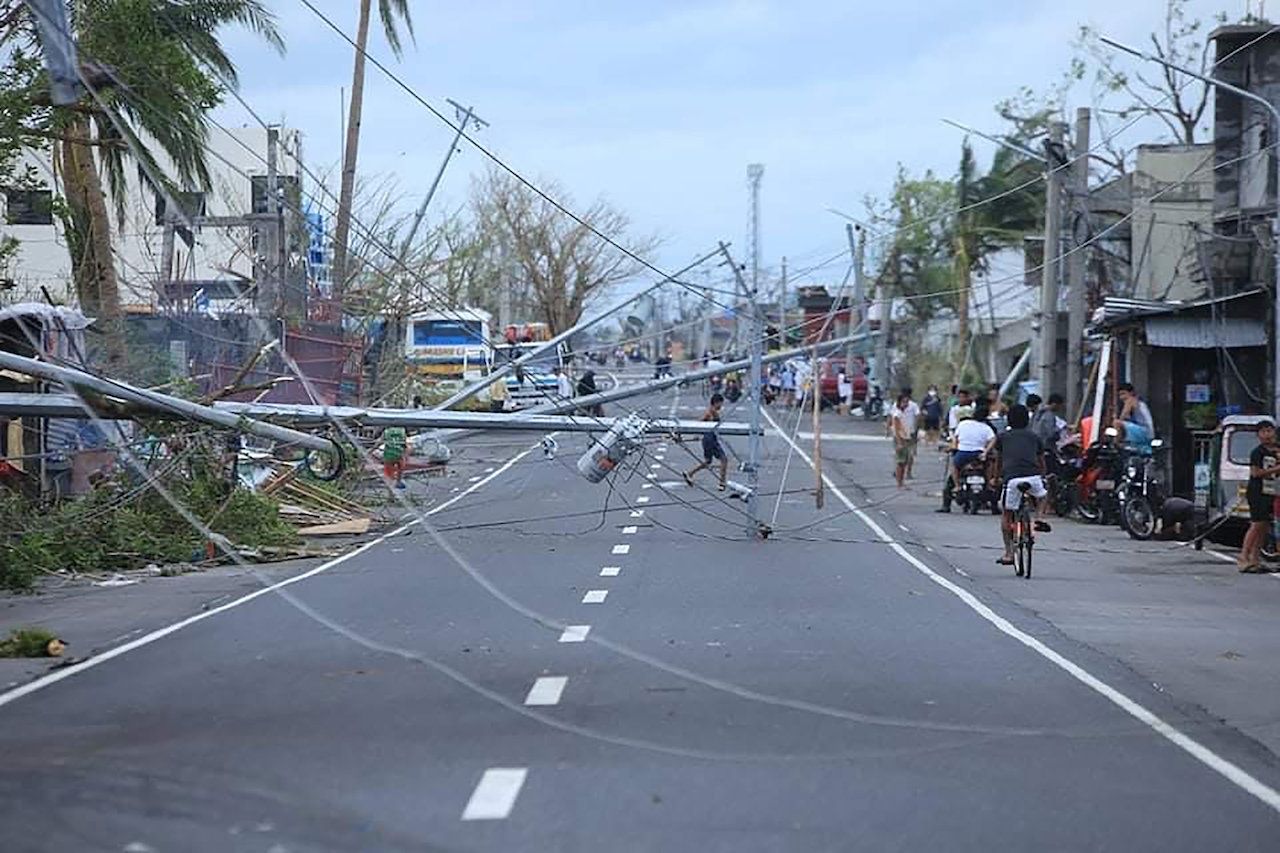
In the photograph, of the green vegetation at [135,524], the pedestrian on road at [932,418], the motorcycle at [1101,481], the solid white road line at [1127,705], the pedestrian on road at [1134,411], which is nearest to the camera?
the solid white road line at [1127,705]

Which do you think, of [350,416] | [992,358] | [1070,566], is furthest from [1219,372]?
[992,358]

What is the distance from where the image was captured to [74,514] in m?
22.0

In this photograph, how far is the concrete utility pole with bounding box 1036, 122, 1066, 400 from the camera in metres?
36.8

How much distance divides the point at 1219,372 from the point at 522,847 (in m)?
26.6

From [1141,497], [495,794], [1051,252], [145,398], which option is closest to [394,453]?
[1141,497]

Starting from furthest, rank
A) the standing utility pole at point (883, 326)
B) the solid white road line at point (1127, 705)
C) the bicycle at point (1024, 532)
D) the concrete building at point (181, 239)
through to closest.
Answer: the standing utility pole at point (883, 326), the concrete building at point (181, 239), the bicycle at point (1024, 532), the solid white road line at point (1127, 705)

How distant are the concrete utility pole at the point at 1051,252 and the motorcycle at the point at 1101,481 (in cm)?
813

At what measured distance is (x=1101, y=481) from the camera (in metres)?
29.2

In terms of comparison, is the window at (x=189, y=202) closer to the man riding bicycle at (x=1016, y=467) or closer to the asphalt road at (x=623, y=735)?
the asphalt road at (x=623, y=735)

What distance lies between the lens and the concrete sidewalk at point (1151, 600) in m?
13.0

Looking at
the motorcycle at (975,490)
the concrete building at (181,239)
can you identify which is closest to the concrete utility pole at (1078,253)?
the motorcycle at (975,490)

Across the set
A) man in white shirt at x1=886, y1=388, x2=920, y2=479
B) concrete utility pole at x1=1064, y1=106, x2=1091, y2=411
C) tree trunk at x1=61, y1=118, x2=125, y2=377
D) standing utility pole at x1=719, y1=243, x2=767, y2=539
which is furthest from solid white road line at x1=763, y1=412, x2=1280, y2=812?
concrete utility pole at x1=1064, y1=106, x2=1091, y2=411

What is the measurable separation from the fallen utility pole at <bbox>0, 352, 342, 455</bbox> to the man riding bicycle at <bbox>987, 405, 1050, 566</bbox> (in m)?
8.01

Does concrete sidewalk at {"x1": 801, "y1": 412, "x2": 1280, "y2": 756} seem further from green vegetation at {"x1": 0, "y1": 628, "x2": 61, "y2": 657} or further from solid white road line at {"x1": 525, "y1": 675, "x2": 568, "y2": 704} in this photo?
green vegetation at {"x1": 0, "y1": 628, "x2": 61, "y2": 657}
